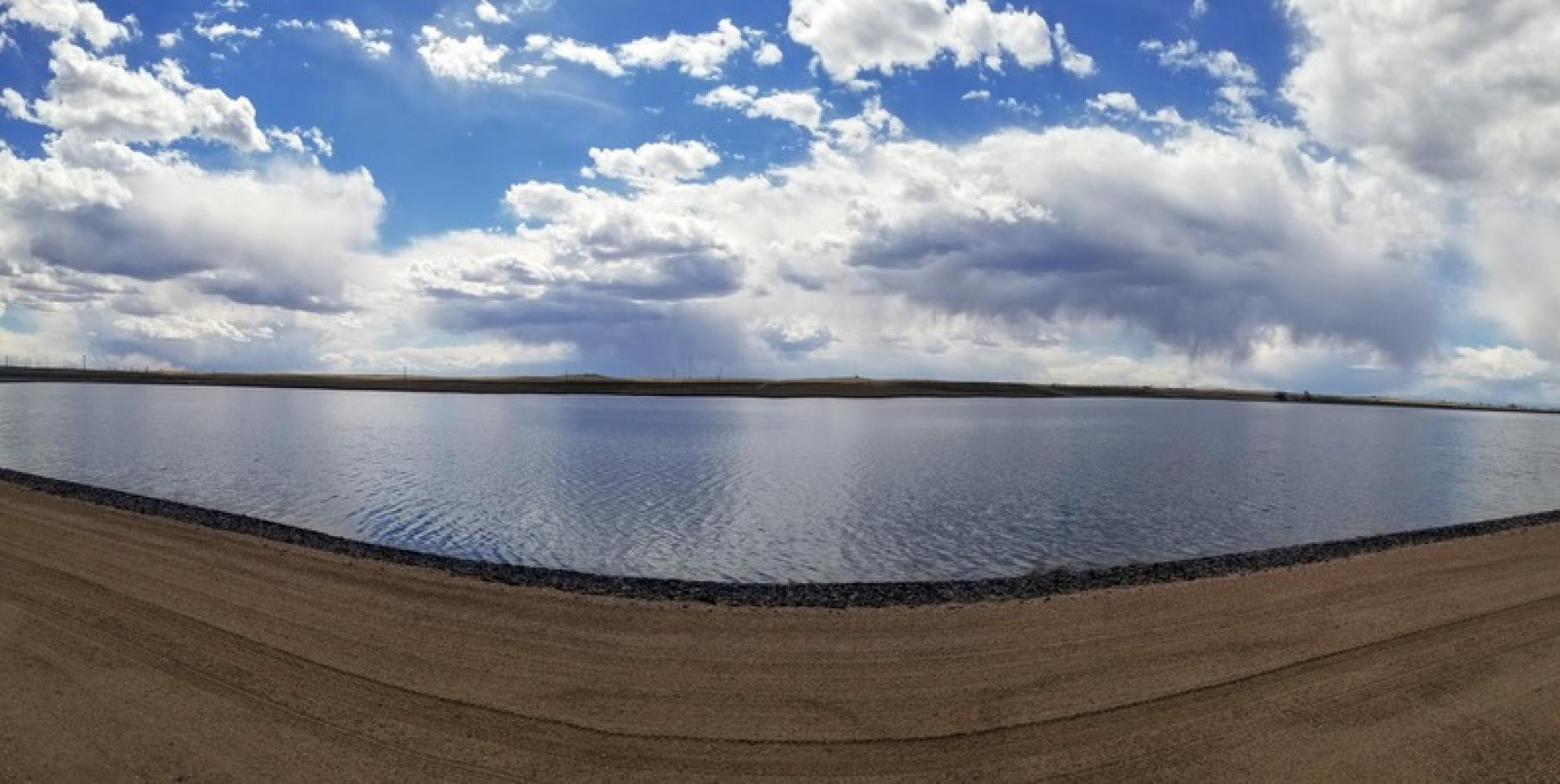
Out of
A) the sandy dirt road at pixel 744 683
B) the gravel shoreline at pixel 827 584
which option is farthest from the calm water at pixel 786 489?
the sandy dirt road at pixel 744 683

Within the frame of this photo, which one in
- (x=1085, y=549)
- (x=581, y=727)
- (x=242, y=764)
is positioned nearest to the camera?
(x=242, y=764)

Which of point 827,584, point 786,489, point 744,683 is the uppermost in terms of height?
point 744,683

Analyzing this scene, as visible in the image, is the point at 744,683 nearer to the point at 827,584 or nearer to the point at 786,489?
the point at 827,584

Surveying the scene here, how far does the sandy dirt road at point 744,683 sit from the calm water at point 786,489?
7836mm

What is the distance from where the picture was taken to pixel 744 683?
42.0ft

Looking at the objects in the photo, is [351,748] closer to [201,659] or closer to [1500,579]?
[201,659]

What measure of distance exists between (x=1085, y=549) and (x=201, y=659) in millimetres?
23279

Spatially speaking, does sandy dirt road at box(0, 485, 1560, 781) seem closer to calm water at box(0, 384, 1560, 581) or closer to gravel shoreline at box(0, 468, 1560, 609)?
gravel shoreline at box(0, 468, 1560, 609)

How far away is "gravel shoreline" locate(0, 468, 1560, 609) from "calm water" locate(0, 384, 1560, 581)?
2.45 metres

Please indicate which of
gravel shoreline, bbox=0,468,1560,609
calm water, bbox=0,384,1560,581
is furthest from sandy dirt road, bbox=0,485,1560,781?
calm water, bbox=0,384,1560,581

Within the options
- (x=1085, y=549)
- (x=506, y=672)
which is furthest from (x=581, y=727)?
(x=1085, y=549)

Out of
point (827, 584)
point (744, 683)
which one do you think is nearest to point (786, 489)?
point (827, 584)

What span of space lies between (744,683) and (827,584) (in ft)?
27.6

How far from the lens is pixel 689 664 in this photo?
44.6 feet
